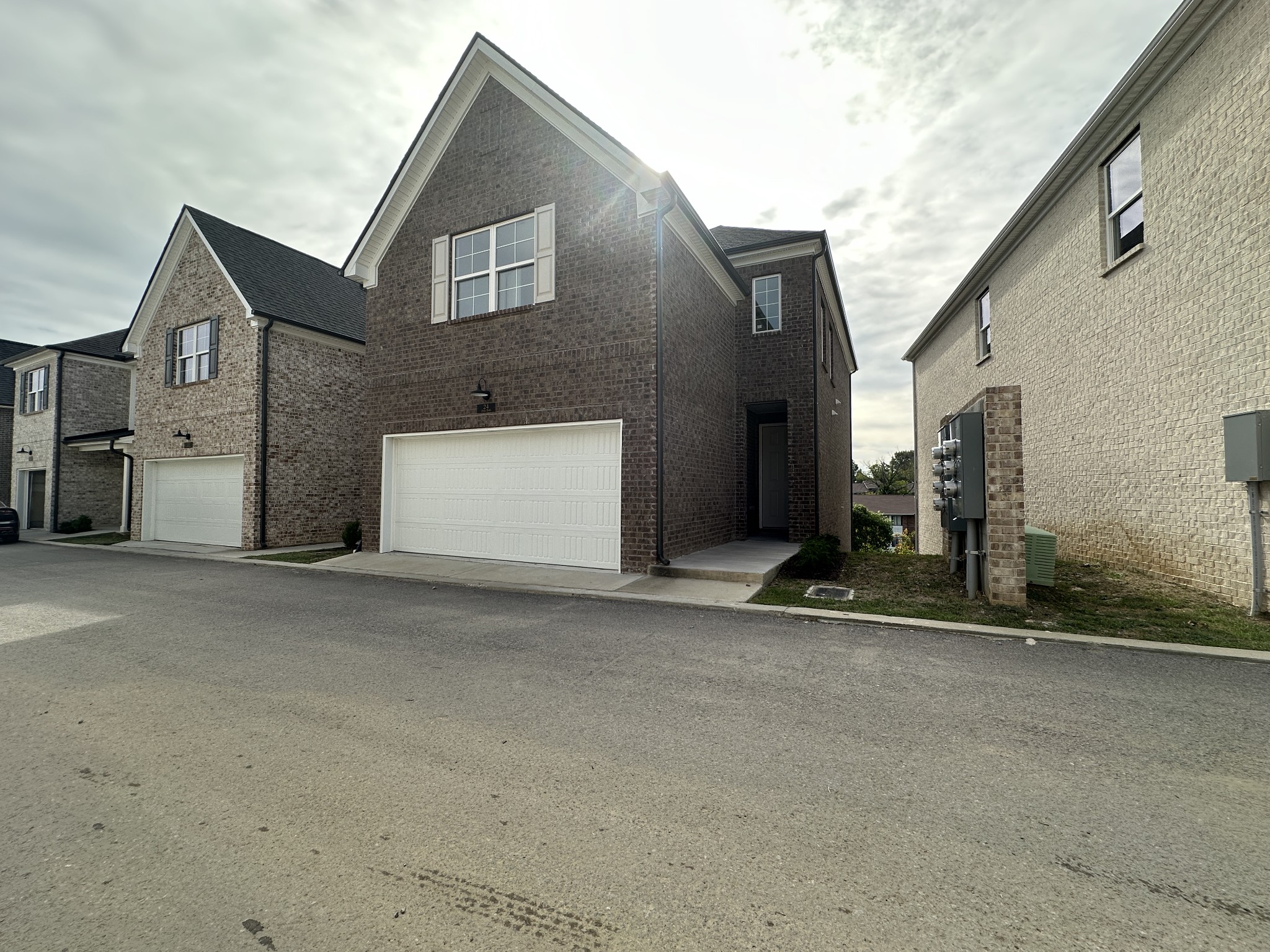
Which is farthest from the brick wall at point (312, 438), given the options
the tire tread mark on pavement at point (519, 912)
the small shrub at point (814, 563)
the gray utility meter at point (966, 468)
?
the tire tread mark on pavement at point (519, 912)

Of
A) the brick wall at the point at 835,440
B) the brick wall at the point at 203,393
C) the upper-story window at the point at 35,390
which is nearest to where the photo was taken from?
the brick wall at the point at 203,393

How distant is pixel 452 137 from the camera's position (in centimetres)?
1138

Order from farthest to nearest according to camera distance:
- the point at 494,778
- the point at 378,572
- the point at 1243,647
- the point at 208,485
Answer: the point at 208,485
the point at 378,572
the point at 1243,647
the point at 494,778

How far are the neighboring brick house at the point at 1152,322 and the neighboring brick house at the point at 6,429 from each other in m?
34.8

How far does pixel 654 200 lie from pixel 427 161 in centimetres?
544

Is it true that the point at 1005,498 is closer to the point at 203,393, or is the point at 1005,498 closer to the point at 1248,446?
the point at 1248,446

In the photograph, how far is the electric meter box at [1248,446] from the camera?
19.8 ft

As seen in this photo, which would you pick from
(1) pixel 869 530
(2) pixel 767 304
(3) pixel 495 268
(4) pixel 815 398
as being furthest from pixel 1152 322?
(1) pixel 869 530

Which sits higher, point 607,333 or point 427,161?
point 427,161

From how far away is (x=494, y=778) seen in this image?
2.89m

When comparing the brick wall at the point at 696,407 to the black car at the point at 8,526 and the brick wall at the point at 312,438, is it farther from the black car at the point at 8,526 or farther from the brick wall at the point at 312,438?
the black car at the point at 8,526

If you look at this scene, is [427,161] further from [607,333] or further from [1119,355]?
[1119,355]

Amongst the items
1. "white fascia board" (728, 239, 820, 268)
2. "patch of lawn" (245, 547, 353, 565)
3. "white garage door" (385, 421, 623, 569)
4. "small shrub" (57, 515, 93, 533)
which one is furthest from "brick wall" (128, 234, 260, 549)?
"white fascia board" (728, 239, 820, 268)

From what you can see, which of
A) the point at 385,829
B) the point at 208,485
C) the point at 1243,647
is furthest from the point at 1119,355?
the point at 208,485
